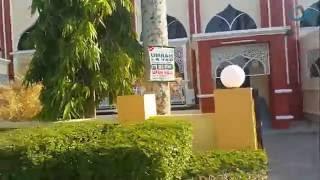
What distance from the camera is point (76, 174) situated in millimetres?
7262

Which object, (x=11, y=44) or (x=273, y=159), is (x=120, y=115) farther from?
(x=11, y=44)

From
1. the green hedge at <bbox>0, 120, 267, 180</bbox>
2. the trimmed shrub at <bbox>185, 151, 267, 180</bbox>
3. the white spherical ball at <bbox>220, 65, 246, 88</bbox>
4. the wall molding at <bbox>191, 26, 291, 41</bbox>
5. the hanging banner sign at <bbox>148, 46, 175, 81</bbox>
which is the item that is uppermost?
the wall molding at <bbox>191, 26, 291, 41</bbox>

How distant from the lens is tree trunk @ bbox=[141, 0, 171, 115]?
9570 mm

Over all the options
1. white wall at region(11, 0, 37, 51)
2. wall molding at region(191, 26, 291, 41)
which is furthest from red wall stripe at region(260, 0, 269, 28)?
white wall at region(11, 0, 37, 51)

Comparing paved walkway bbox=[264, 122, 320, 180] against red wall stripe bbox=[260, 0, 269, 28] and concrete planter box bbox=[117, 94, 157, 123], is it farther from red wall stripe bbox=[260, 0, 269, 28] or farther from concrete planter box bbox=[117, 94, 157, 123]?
red wall stripe bbox=[260, 0, 269, 28]

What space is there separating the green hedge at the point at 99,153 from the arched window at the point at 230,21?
12.9 m

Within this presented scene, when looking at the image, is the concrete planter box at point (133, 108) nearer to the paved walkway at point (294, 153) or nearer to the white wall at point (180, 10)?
the paved walkway at point (294, 153)

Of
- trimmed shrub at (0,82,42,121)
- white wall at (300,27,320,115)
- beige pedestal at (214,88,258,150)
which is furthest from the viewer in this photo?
white wall at (300,27,320,115)

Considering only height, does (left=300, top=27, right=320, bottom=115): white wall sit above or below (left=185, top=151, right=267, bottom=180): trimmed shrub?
above

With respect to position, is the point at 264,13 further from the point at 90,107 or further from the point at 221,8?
the point at 90,107

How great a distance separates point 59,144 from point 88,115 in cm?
315

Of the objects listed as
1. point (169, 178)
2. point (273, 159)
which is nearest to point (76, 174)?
point (169, 178)

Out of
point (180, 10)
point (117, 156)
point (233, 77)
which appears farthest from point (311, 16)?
point (117, 156)

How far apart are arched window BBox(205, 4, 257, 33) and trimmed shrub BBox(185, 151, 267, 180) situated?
Answer: 41.3 feet
